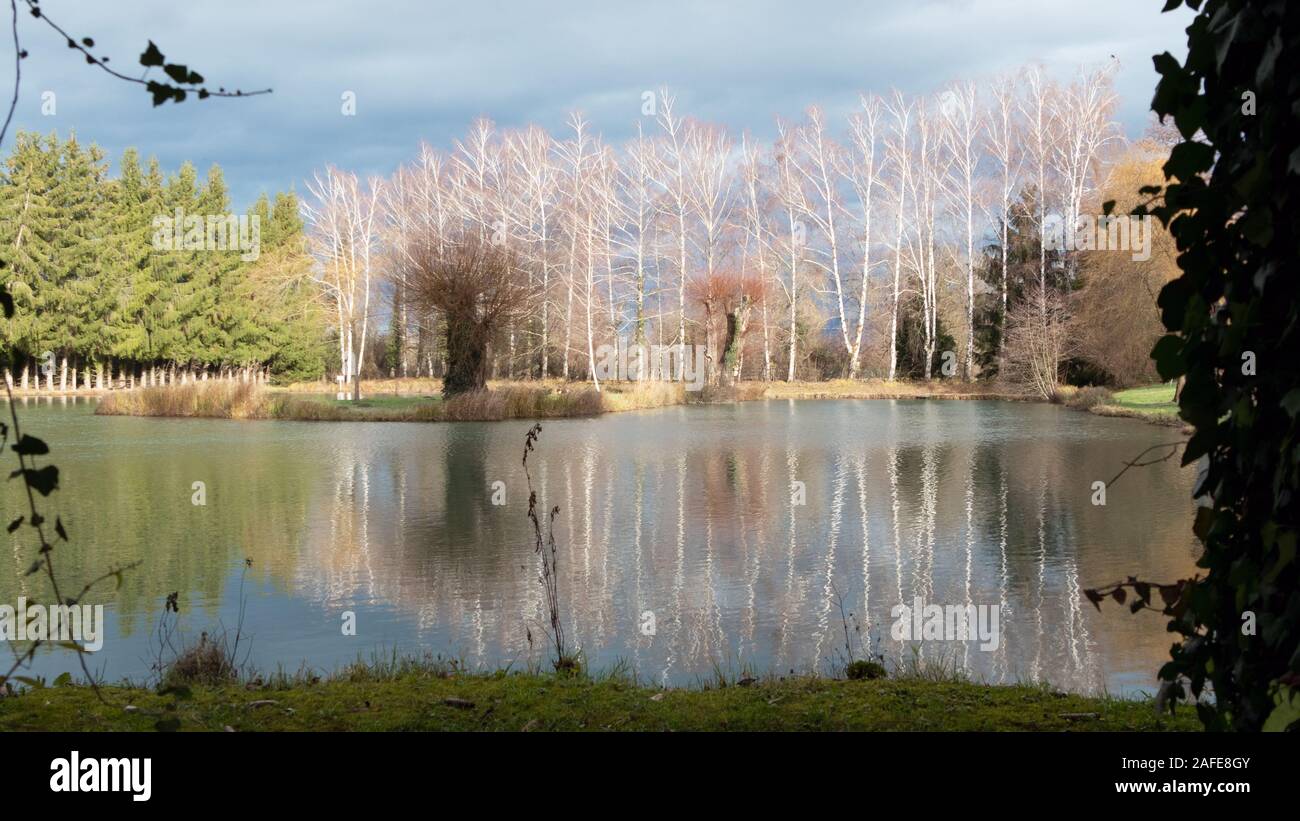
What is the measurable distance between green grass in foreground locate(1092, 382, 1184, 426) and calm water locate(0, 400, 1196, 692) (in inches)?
193

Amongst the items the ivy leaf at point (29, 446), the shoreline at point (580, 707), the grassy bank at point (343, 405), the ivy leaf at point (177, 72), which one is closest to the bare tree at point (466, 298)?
the grassy bank at point (343, 405)

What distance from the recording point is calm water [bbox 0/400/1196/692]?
661 centimetres

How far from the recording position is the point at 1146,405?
1128 inches

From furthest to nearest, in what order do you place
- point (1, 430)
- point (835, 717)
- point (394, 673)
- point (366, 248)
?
point (366, 248) → point (394, 673) → point (835, 717) → point (1, 430)

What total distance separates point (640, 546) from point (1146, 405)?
2320 cm

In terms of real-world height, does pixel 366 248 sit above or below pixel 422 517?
above

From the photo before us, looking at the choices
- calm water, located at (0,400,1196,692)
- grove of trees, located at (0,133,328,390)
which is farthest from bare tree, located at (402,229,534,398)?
grove of trees, located at (0,133,328,390)

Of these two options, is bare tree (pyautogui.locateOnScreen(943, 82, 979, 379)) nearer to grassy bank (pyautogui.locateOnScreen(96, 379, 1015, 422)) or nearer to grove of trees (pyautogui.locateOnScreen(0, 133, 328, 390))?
grassy bank (pyautogui.locateOnScreen(96, 379, 1015, 422))

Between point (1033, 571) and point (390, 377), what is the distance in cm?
4560

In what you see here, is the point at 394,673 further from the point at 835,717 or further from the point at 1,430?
the point at 1,430

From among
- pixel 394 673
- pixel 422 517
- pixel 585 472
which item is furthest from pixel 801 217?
pixel 394 673

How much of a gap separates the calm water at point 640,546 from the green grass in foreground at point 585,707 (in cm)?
128

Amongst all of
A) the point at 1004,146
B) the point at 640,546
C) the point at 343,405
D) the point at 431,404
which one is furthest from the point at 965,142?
the point at 640,546
